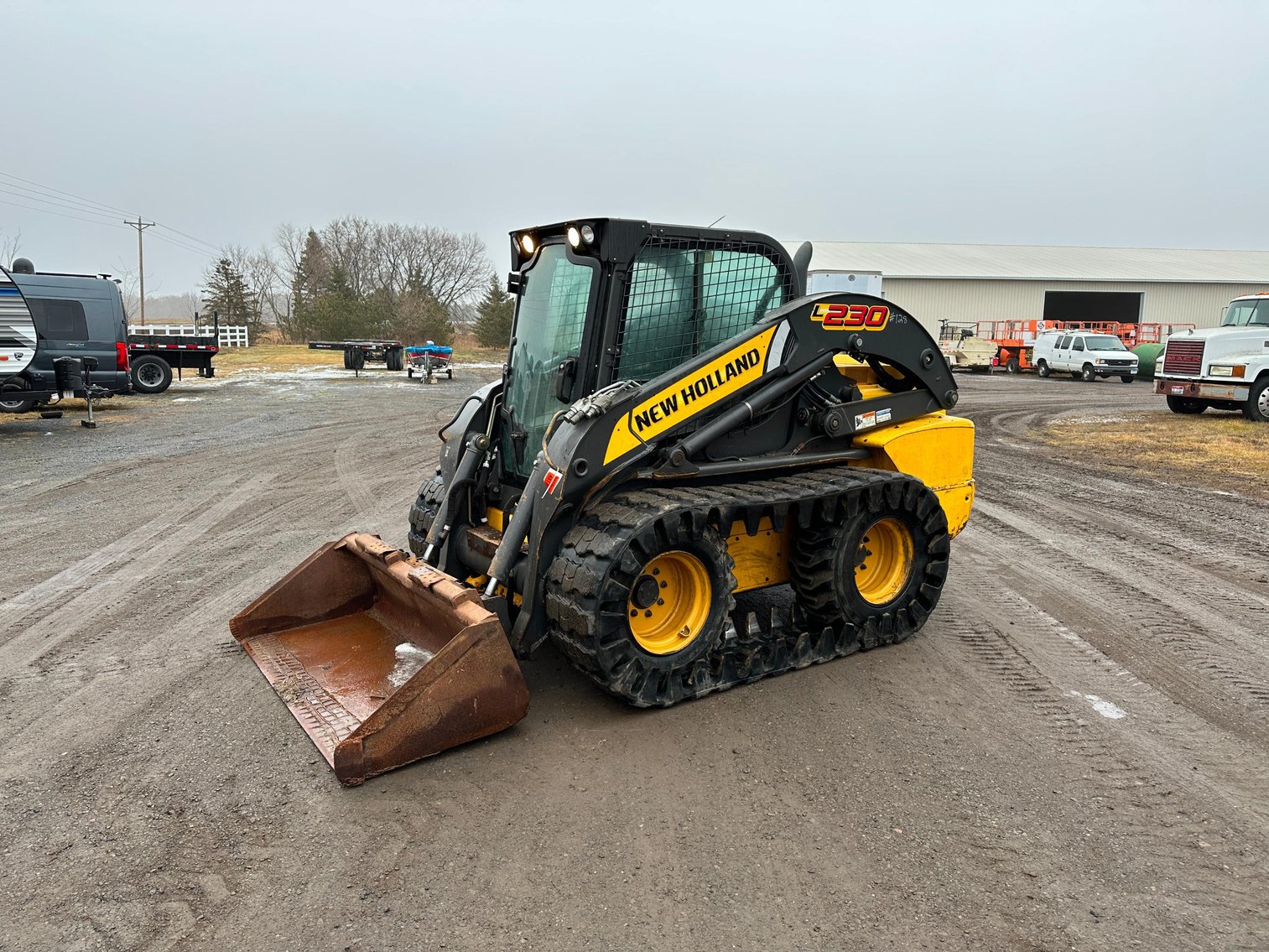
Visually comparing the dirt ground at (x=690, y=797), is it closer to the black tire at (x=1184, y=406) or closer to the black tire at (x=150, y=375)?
the black tire at (x=1184, y=406)

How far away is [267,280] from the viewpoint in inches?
2773

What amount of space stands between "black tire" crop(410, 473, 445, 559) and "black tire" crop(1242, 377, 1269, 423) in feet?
54.5

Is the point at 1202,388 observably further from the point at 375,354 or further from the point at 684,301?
the point at 375,354

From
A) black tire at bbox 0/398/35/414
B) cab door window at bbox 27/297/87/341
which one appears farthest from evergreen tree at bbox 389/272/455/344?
black tire at bbox 0/398/35/414

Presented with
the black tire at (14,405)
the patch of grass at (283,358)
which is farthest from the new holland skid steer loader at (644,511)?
the patch of grass at (283,358)

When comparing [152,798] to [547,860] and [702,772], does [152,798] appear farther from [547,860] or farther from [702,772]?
[702,772]

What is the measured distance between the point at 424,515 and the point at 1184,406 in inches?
738

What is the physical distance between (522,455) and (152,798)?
2.39 meters

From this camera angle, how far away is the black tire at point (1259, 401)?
52.4ft

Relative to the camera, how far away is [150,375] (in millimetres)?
21969

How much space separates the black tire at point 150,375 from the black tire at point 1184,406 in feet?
78.1

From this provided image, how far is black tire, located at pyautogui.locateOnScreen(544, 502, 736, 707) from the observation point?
3.95 m

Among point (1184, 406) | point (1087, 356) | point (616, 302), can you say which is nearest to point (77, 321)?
point (616, 302)

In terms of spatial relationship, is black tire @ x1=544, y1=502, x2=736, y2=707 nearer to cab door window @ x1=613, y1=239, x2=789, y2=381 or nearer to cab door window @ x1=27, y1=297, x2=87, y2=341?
cab door window @ x1=613, y1=239, x2=789, y2=381
